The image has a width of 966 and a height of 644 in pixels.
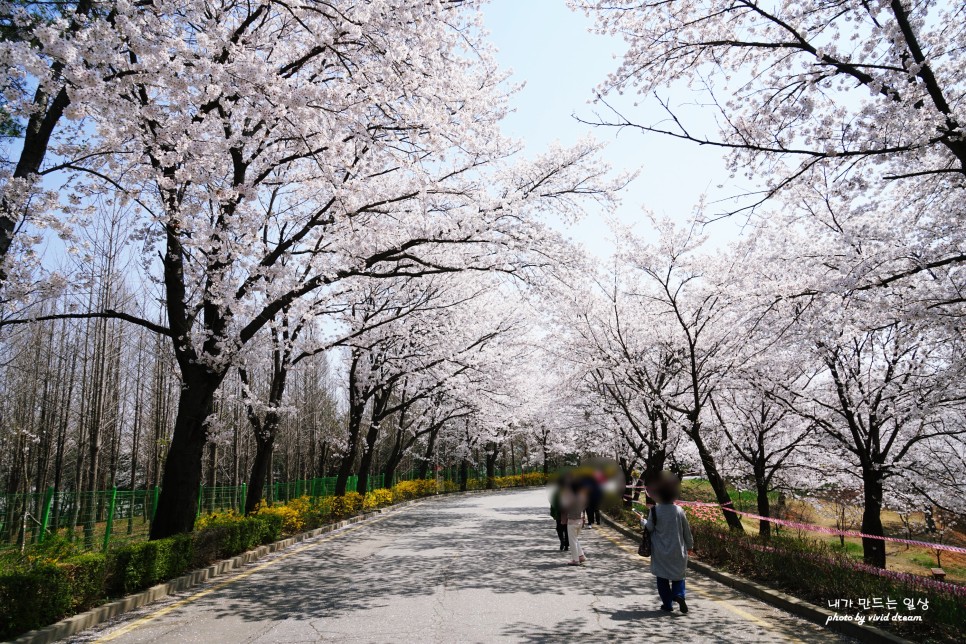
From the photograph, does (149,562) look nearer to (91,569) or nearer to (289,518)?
(91,569)

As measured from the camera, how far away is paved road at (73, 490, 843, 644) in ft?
19.4

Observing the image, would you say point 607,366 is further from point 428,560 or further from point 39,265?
point 39,265

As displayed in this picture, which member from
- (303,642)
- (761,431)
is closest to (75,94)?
(303,642)

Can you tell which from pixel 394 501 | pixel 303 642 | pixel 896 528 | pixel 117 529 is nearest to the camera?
pixel 303 642

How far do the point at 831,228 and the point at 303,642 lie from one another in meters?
12.7

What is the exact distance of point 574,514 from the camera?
35.9 ft

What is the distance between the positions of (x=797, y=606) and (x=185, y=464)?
940cm

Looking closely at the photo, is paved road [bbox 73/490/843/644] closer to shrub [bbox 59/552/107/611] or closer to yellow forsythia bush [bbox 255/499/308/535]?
shrub [bbox 59/552/107/611]

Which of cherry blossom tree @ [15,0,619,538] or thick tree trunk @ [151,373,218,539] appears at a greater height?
cherry blossom tree @ [15,0,619,538]

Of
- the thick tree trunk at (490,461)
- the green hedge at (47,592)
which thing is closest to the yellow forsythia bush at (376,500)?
the green hedge at (47,592)

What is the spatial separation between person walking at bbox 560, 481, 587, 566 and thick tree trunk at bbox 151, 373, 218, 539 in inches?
262

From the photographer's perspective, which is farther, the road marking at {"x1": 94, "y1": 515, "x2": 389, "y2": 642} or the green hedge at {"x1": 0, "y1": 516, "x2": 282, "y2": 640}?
the road marking at {"x1": 94, "y1": 515, "x2": 389, "y2": 642}

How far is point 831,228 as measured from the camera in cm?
1270

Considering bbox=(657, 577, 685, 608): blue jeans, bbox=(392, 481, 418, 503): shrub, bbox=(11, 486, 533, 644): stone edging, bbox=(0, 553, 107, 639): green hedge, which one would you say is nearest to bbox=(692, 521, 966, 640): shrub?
bbox=(657, 577, 685, 608): blue jeans
